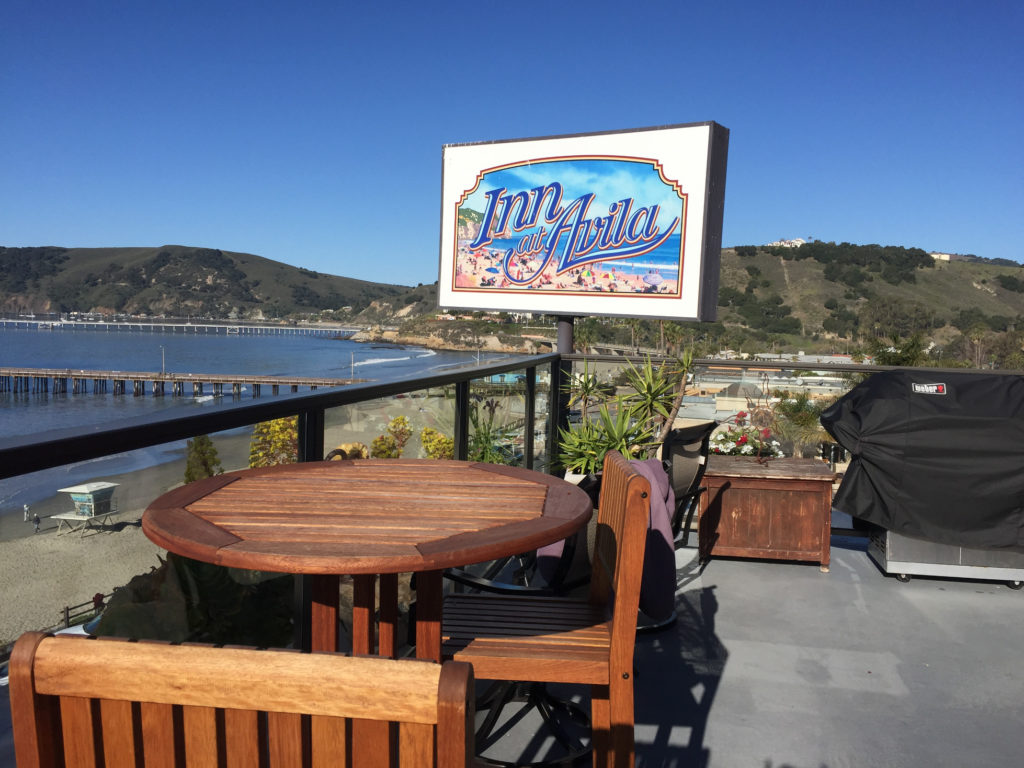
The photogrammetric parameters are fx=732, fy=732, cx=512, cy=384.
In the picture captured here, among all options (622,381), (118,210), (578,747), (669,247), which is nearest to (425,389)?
(578,747)

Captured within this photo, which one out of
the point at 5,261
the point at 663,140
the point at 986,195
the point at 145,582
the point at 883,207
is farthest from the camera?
the point at 5,261

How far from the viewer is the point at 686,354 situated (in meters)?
4.92

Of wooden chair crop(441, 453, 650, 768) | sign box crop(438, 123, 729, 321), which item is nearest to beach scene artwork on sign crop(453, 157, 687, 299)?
sign box crop(438, 123, 729, 321)

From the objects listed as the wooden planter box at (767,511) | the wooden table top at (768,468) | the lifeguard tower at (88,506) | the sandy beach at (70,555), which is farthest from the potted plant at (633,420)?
the lifeguard tower at (88,506)

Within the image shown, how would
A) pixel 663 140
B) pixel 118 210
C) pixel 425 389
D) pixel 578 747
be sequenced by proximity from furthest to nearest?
pixel 118 210, pixel 663 140, pixel 425 389, pixel 578 747

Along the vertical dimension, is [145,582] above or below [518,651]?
above

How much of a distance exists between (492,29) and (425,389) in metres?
27.9

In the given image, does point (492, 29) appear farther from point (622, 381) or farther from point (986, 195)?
point (986, 195)

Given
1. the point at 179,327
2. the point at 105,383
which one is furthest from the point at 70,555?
the point at 179,327

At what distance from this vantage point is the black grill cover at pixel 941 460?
3.67 m

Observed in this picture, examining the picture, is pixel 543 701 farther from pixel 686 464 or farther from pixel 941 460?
pixel 941 460

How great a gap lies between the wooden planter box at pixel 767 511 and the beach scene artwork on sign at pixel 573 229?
6.54 feet

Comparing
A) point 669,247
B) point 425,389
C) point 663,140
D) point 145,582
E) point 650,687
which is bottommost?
point 650,687

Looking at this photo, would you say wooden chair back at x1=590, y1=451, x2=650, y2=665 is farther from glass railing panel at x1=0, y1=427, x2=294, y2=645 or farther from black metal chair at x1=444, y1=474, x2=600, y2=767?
glass railing panel at x1=0, y1=427, x2=294, y2=645
